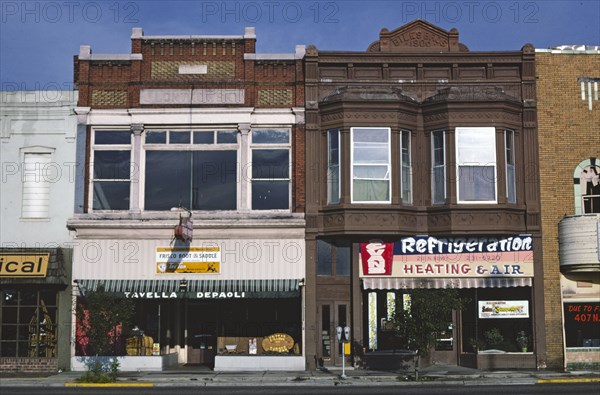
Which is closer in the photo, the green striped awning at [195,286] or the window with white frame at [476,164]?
the green striped awning at [195,286]

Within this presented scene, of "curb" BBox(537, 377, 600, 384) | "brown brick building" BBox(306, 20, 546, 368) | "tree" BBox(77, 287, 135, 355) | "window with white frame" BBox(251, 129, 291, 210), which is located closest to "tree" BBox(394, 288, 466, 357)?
"brown brick building" BBox(306, 20, 546, 368)

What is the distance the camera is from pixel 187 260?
26.5 m

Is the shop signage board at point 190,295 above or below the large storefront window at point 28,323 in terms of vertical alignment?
above

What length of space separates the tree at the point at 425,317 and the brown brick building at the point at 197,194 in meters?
4.23

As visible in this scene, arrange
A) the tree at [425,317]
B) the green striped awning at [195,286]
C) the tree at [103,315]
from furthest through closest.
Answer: the green striped awning at [195,286]
the tree at [103,315]
the tree at [425,317]

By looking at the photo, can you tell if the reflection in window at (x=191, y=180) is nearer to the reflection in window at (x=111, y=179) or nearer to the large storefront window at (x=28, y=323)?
the reflection in window at (x=111, y=179)

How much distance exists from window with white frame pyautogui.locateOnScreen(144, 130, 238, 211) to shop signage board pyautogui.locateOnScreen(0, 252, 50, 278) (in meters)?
3.74

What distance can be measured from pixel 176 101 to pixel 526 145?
11758mm

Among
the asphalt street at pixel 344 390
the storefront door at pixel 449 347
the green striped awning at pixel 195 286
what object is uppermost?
the green striped awning at pixel 195 286

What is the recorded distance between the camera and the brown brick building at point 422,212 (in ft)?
86.5

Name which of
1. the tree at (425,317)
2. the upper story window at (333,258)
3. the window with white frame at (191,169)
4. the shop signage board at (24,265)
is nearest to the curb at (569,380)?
the tree at (425,317)

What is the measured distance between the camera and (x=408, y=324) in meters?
23.4

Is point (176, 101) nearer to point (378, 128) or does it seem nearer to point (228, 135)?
point (228, 135)

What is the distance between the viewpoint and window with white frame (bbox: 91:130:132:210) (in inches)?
1073
